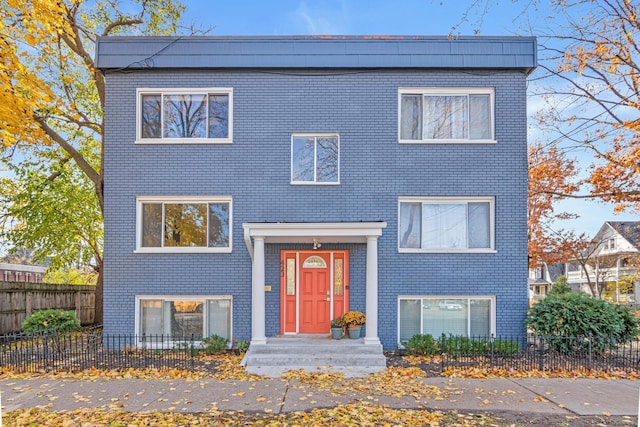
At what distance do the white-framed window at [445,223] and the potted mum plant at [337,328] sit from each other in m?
2.50

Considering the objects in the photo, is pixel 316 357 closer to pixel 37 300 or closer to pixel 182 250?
pixel 182 250

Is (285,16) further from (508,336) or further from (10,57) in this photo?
(508,336)

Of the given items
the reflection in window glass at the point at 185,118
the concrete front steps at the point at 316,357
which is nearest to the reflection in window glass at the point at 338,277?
the concrete front steps at the point at 316,357

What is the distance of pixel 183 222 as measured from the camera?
12.1 meters

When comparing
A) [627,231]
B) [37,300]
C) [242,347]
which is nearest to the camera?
[242,347]

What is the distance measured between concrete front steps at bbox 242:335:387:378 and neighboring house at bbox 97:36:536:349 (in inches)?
50.3

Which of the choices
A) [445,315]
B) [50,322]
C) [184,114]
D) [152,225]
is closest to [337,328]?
[445,315]

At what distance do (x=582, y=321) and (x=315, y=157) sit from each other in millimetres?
7566

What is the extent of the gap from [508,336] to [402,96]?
681cm

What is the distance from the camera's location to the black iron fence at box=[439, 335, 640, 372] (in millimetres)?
10070

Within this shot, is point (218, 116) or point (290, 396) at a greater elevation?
point (218, 116)

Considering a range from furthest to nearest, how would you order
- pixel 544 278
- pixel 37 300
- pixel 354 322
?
1. pixel 544 278
2. pixel 37 300
3. pixel 354 322

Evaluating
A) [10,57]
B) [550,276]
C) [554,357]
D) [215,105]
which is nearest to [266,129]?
[215,105]

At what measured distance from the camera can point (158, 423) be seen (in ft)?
21.1
